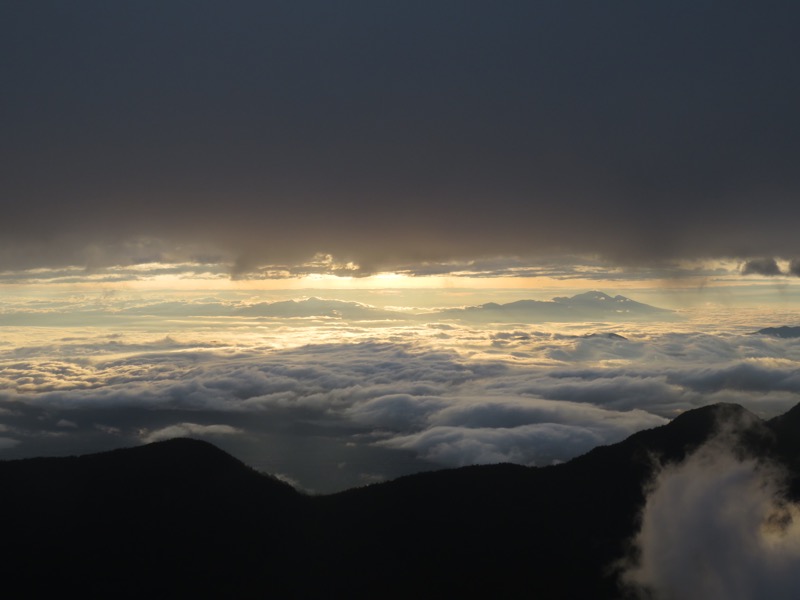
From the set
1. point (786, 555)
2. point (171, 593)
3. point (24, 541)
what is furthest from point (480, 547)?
point (24, 541)

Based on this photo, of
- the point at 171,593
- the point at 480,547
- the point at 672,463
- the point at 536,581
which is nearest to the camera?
the point at 171,593

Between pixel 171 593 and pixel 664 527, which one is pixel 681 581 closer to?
pixel 664 527

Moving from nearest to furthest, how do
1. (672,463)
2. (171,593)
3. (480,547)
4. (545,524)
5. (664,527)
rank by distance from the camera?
(171,593) → (480,547) → (545,524) → (664,527) → (672,463)

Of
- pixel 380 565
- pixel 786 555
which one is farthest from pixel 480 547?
pixel 786 555

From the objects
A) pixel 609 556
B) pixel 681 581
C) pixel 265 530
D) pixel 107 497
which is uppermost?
pixel 107 497

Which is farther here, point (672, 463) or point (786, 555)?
point (672, 463)

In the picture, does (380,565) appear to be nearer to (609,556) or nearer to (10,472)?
(609,556)

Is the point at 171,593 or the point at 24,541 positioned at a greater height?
the point at 24,541
